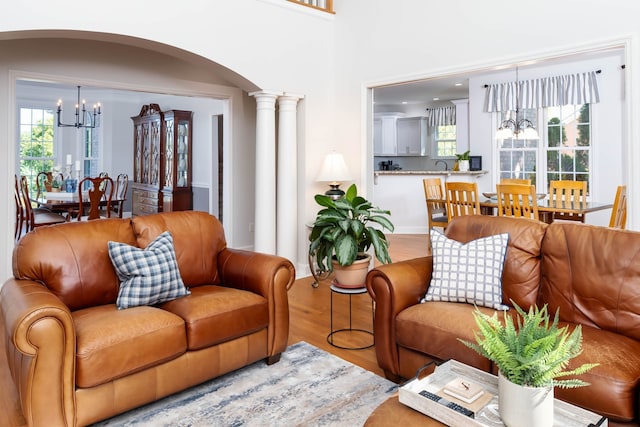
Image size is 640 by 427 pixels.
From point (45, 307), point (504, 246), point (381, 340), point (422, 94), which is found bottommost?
point (381, 340)

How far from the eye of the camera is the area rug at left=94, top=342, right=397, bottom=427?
2.27 m

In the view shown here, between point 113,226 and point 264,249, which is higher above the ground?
point 113,226

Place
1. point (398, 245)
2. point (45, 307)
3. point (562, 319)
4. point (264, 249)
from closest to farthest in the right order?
point (45, 307) < point (562, 319) < point (264, 249) < point (398, 245)

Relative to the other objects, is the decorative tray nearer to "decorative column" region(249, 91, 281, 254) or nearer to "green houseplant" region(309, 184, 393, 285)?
"green houseplant" region(309, 184, 393, 285)

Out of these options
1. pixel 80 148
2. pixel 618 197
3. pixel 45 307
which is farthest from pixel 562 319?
pixel 80 148

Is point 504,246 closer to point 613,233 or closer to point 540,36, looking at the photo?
point 613,233

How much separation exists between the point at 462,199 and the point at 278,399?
3.64 meters

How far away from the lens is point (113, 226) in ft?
9.29

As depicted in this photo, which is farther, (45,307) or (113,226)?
(113,226)

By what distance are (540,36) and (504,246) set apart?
7.13 feet

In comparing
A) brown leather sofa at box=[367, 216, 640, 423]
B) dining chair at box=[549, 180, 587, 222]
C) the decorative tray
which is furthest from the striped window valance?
the decorative tray

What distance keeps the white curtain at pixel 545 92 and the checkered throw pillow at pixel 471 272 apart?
17.9 ft

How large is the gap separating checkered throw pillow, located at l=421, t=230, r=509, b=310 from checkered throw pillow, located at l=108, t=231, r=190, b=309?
4.95 ft


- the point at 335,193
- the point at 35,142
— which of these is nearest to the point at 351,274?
the point at 335,193
